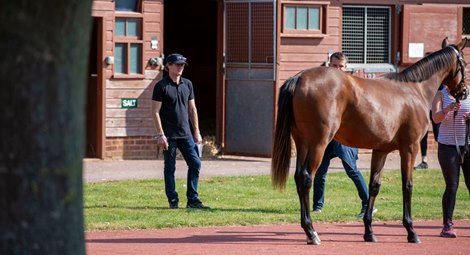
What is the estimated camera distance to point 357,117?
36.8 ft

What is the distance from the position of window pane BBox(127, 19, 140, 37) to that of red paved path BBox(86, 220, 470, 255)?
26.5 ft

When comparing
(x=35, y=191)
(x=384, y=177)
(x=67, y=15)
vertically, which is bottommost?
(x=384, y=177)

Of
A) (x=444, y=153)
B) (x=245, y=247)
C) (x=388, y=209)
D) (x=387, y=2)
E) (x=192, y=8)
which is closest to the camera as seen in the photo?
(x=245, y=247)

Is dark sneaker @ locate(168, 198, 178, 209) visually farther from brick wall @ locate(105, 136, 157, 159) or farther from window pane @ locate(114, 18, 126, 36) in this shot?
window pane @ locate(114, 18, 126, 36)

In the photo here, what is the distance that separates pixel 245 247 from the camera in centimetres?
1049

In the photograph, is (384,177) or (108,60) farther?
(108,60)

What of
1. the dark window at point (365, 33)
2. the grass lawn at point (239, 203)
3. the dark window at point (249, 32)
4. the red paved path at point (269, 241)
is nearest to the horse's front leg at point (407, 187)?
the red paved path at point (269, 241)

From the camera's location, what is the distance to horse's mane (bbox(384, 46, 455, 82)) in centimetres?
1181

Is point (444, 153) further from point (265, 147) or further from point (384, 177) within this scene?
point (265, 147)

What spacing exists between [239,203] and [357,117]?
10.8ft

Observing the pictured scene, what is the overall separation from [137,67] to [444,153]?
356 inches

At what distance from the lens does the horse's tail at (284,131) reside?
1105 centimetres

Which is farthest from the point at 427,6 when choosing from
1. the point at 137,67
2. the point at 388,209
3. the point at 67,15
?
the point at 67,15

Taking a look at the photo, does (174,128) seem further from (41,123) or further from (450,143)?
(41,123)
